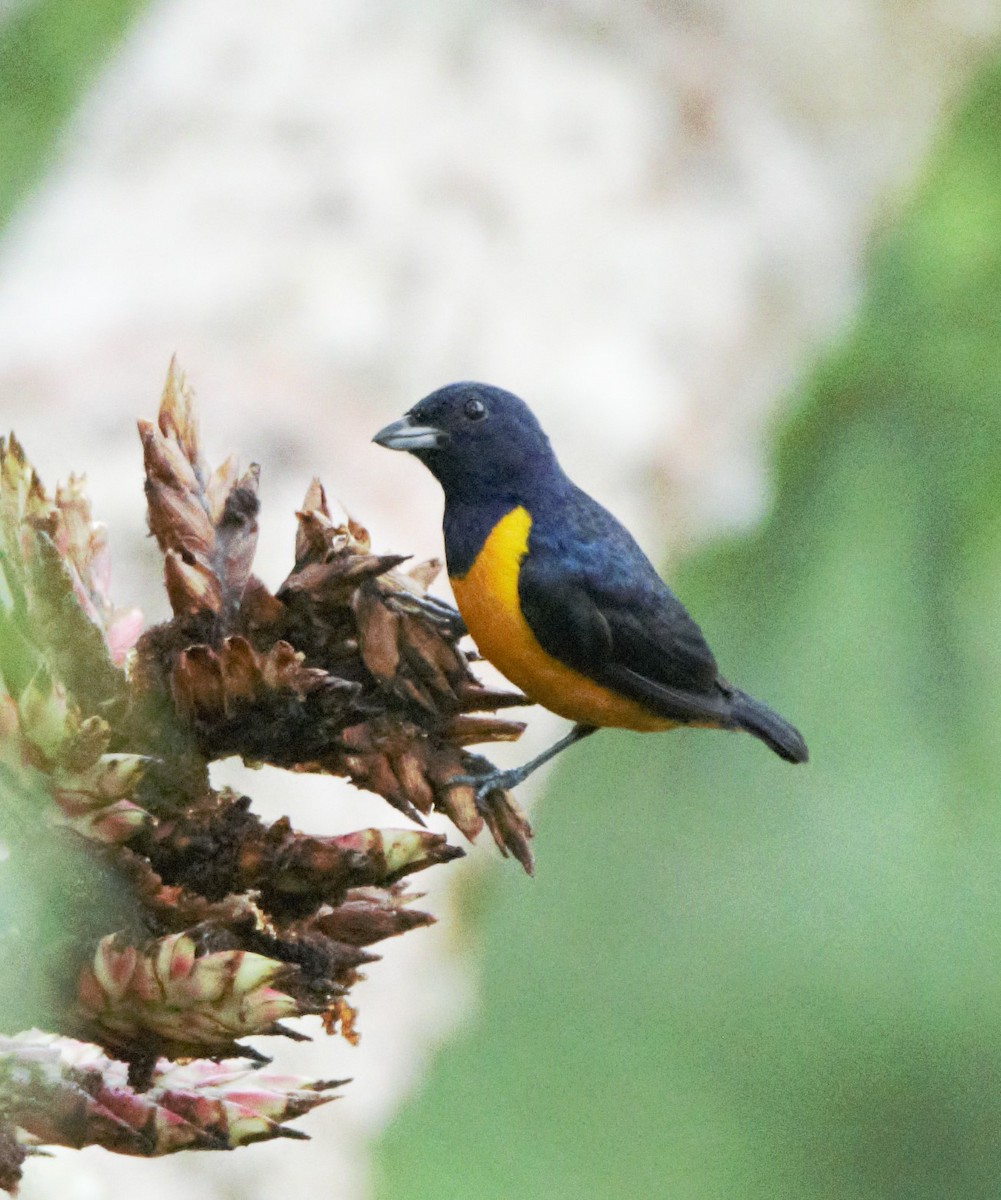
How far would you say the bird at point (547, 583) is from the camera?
5.60 feet

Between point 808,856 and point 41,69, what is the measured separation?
264cm

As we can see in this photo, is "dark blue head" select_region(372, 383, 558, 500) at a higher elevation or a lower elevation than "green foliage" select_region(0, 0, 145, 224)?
lower

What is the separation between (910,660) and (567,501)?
1.38m

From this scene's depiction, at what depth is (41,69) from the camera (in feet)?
11.1

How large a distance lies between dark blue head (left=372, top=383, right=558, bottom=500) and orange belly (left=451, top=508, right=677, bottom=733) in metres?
0.06

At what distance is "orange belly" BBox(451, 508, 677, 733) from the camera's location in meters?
1.67

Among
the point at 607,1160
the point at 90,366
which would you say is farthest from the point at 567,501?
the point at 607,1160

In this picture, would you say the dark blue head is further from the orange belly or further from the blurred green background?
the blurred green background

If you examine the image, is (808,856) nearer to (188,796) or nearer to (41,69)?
(41,69)

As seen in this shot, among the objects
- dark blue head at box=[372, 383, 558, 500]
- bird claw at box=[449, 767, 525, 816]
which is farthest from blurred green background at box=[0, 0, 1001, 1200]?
bird claw at box=[449, 767, 525, 816]

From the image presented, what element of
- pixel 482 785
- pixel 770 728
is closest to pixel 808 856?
pixel 770 728

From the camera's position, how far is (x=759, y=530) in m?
3.27

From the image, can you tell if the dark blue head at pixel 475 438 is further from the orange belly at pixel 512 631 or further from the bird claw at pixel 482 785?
the bird claw at pixel 482 785

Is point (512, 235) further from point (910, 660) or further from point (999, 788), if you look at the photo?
point (999, 788)
